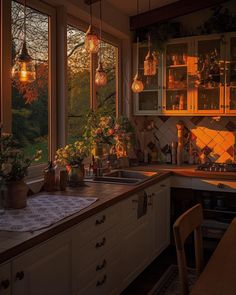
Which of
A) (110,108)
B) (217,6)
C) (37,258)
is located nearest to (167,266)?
(110,108)

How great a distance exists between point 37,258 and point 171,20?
3.41 metres

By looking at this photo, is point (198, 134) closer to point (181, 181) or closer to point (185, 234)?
point (181, 181)

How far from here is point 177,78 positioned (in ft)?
14.3

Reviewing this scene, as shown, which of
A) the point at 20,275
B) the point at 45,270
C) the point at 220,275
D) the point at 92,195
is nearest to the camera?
the point at 220,275

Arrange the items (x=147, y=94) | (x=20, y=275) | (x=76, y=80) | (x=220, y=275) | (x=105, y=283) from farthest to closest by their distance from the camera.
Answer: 1. (x=147, y=94)
2. (x=76, y=80)
3. (x=105, y=283)
4. (x=20, y=275)
5. (x=220, y=275)

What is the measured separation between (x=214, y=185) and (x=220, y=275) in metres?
2.28

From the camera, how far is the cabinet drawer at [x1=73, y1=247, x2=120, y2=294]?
2314mm

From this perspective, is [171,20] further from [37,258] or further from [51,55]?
[37,258]

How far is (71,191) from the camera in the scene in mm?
2930

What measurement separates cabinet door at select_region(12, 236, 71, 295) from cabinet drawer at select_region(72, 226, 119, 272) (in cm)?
8

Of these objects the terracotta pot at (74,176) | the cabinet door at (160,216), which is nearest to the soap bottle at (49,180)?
the terracotta pot at (74,176)

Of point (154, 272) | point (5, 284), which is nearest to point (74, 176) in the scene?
point (154, 272)

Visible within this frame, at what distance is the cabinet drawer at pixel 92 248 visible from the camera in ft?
7.43

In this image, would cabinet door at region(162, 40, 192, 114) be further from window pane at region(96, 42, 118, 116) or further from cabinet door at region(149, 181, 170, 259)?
cabinet door at region(149, 181, 170, 259)
